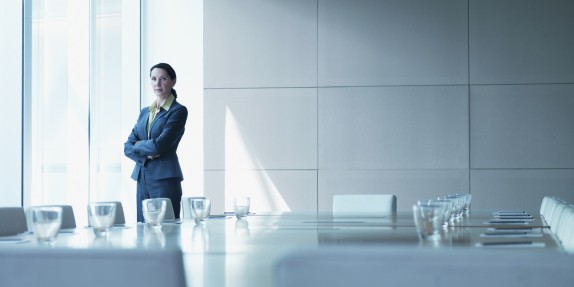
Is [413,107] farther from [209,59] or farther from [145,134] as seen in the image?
[145,134]

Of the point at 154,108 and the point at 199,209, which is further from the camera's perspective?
the point at 154,108

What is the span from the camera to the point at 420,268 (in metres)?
1.03

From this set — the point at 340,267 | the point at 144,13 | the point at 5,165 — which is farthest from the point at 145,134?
the point at 340,267

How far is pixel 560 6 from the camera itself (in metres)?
7.18

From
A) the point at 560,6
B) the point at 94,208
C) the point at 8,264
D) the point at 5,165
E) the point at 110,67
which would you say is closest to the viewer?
the point at 8,264

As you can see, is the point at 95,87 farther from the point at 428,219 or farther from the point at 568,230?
the point at 568,230

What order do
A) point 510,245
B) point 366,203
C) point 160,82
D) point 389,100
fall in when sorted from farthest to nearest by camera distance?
point 389,100, point 160,82, point 366,203, point 510,245

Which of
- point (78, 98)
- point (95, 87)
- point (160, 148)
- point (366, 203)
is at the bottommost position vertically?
point (366, 203)

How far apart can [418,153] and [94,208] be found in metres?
5.18

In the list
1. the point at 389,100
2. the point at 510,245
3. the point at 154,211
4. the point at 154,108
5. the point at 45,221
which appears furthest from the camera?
the point at 389,100

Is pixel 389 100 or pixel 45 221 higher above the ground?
pixel 389 100

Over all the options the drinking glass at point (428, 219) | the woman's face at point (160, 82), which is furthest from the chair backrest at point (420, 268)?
the woman's face at point (160, 82)

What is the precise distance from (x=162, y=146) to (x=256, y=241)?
3188mm

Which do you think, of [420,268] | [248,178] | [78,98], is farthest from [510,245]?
[78,98]
